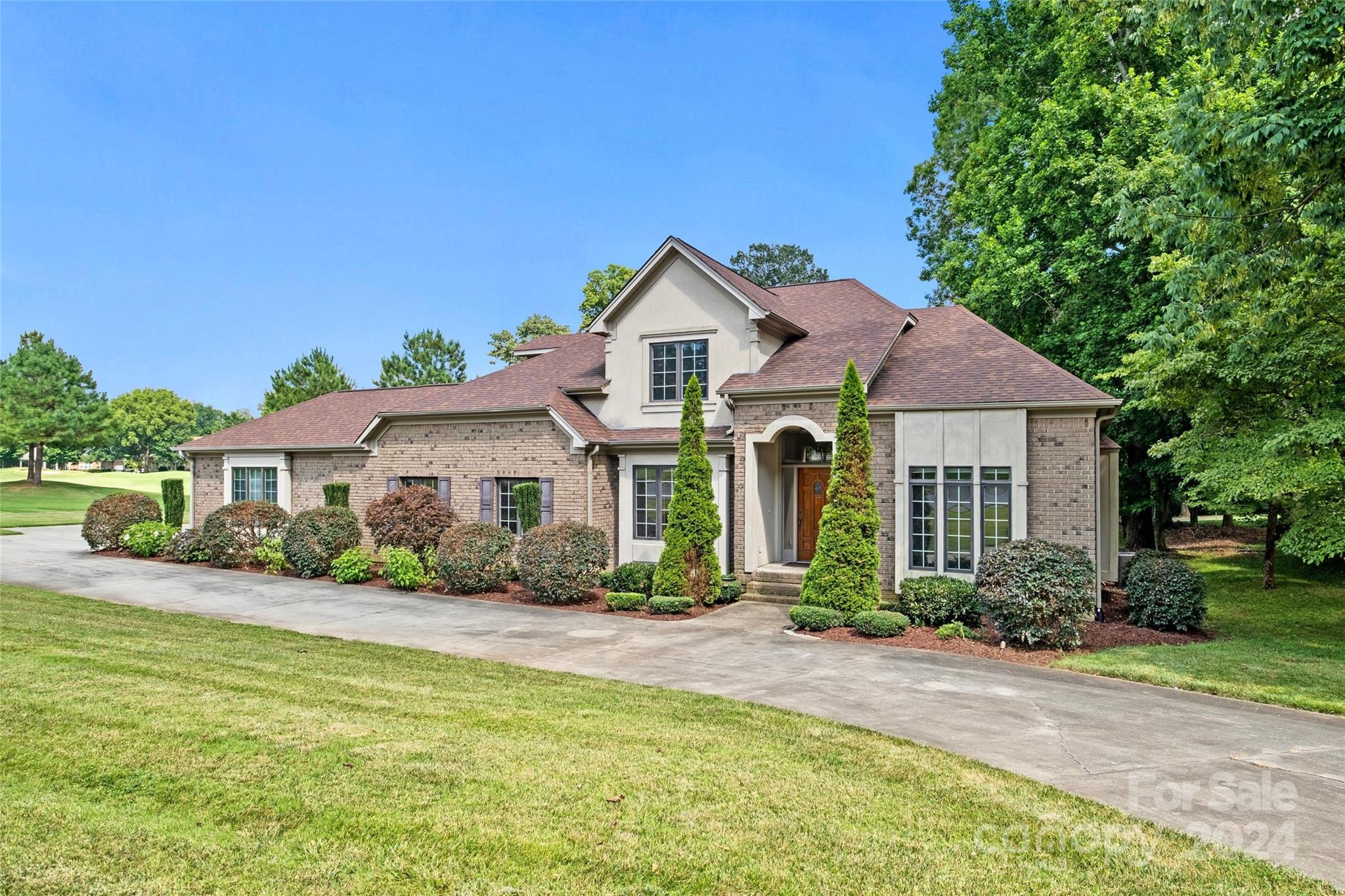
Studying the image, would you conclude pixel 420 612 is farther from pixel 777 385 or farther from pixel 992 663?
pixel 992 663

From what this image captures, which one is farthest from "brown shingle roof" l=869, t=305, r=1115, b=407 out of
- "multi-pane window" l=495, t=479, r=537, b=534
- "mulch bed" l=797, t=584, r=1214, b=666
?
"multi-pane window" l=495, t=479, r=537, b=534

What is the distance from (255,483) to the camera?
24.7m

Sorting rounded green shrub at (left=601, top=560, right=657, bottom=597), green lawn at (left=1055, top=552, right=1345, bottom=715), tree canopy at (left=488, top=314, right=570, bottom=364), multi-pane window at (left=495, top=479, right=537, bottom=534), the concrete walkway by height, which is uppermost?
tree canopy at (left=488, top=314, right=570, bottom=364)

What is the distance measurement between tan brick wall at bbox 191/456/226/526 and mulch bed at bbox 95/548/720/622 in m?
4.90

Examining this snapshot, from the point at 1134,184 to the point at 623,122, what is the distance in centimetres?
1500

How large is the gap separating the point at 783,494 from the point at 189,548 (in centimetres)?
1667

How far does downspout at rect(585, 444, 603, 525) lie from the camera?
60.5 feet

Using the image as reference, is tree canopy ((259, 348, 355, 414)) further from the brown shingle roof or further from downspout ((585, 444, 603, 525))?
the brown shingle roof

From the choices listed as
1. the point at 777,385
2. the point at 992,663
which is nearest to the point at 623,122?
the point at 777,385

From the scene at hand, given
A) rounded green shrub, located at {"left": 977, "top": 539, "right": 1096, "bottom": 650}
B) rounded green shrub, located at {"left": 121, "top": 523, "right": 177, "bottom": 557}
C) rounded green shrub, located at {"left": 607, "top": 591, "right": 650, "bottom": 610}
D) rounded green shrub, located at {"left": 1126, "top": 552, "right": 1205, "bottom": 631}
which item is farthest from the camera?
rounded green shrub, located at {"left": 121, "top": 523, "right": 177, "bottom": 557}

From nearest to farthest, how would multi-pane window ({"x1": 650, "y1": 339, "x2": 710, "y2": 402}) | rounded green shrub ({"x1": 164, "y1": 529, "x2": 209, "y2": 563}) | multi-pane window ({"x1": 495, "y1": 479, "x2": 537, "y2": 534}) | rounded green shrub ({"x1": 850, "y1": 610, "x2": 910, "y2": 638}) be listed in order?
rounded green shrub ({"x1": 850, "y1": 610, "x2": 910, "y2": 638}), multi-pane window ({"x1": 650, "y1": 339, "x2": 710, "y2": 402}), multi-pane window ({"x1": 495, "y1": 479, "x2": 537, "y2": 534}), rounded green shrub ({"x1": 164, "y1": 529, "x2": 209, "y2": 563})

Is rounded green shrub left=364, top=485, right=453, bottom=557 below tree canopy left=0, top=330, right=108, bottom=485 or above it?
below

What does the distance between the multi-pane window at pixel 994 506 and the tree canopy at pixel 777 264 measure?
49.5 metres

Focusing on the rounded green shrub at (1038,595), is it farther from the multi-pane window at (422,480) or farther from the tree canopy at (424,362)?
the tree canopy at (424,362)
